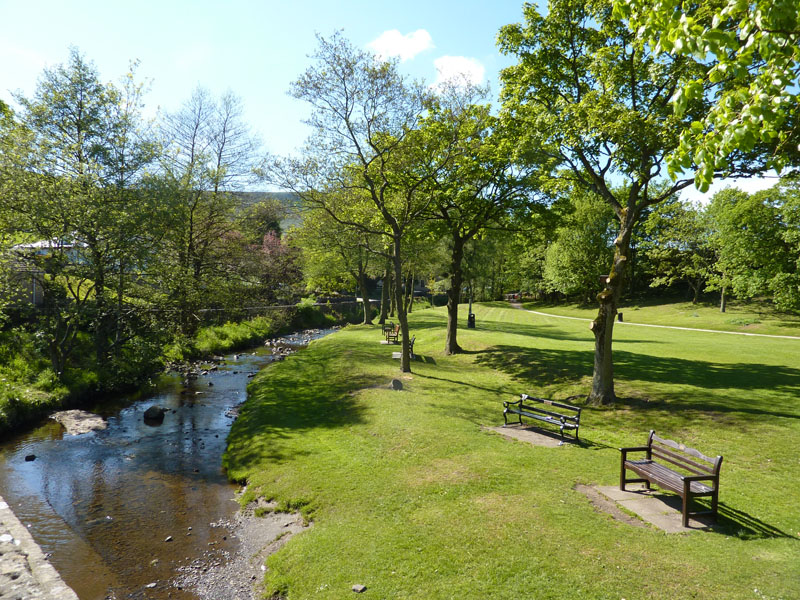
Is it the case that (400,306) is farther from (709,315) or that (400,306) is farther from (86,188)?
(709,315)

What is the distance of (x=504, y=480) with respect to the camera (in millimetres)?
9297

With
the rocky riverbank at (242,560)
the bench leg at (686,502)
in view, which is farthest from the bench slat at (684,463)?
the rocky riverbank at (242,560)

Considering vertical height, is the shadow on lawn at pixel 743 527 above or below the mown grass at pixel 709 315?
below

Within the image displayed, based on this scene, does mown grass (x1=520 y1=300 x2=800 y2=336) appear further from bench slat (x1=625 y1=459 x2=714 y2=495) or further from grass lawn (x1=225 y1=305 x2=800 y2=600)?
bench slat (x1=625 y1=459 x2=714 y2=495)

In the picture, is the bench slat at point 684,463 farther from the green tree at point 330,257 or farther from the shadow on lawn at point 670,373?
the green tree at point 330,257

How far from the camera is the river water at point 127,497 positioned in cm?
780

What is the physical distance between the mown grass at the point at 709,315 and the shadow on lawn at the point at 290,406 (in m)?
34.1

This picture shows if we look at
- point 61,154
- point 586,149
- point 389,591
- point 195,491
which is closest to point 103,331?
point 61,154

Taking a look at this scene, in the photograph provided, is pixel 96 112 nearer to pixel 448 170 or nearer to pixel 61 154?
pixel 61 154

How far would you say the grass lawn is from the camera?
6.16 metres

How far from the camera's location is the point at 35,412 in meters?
15.4

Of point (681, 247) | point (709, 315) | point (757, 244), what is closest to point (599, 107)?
point (757, 244)

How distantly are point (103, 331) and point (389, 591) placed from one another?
1853cm

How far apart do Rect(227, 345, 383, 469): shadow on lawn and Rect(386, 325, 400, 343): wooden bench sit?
5357mm
